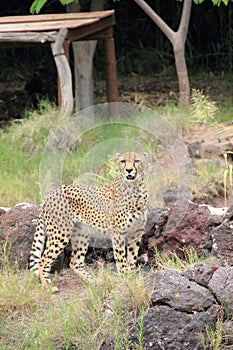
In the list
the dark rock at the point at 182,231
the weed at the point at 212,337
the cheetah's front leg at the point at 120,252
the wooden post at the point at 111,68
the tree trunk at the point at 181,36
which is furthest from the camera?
the tree trunk at the point at 181,36

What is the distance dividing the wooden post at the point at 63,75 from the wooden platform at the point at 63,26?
9 centimetres

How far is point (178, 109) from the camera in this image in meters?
11.0

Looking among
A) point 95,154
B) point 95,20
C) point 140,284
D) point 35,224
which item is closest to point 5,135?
point 95,20

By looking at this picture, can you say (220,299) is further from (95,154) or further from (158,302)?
(95,154)

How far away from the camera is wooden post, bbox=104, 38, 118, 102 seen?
11.0 meters

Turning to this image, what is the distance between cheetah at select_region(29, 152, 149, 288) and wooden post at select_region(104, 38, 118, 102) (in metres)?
4.53

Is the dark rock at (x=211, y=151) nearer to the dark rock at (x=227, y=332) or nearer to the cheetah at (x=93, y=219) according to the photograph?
the cheetah at (x=93, y=219)

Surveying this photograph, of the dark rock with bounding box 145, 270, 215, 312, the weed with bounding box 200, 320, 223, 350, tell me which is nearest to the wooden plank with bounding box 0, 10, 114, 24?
the dark rock with bounding box 145, 270, 215, 312

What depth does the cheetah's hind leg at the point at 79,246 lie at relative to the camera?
671cm

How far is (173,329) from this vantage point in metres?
5.29

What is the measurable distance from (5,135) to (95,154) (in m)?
3.18

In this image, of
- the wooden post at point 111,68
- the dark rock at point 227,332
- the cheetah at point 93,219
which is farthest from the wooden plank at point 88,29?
the dark rock at point 227,332

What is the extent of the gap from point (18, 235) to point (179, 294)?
6.26ft

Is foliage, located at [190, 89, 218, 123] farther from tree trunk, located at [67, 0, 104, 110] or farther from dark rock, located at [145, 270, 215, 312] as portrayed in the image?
tree trunk, located at [67, 0, 104, 110]
